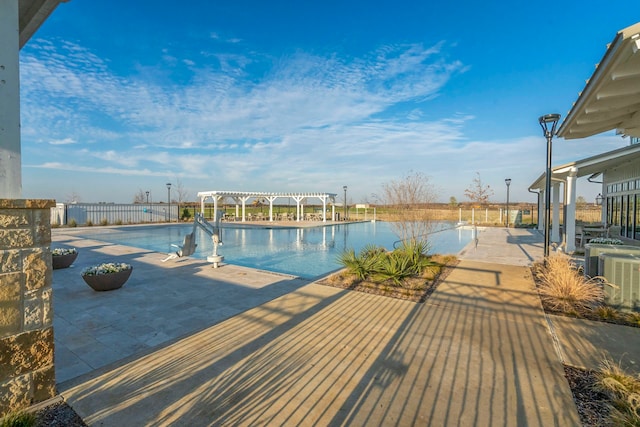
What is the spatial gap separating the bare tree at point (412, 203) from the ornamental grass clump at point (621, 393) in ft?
21.1

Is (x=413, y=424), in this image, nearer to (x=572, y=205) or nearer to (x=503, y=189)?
(x=572, y=205)

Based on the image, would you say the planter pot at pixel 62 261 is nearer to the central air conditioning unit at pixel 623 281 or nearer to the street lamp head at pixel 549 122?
the central air conditioning unit at pixel 623 281

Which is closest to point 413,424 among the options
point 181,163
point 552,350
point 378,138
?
point 552,350

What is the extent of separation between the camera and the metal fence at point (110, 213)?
1855 centimetres

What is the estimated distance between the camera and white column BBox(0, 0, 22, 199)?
6.93 feet

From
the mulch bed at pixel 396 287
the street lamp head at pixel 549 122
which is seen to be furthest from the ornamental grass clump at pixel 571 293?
the street lamp head at pixel 549 122

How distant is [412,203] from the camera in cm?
909

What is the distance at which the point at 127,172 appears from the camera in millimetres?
25859

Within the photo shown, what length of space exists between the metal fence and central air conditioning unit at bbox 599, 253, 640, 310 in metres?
22.8

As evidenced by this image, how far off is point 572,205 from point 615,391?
27.9 ft

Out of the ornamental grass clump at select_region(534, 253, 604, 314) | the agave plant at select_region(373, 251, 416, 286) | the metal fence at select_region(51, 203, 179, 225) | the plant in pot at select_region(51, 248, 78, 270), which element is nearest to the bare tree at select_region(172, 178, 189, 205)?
the metal fence at select_region(51, 203, 179, 225)

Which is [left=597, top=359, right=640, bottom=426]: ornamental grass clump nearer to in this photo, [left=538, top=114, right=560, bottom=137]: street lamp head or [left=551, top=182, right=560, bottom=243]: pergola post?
[left=538, top=114, right=560, bottom=137]: street lamp head

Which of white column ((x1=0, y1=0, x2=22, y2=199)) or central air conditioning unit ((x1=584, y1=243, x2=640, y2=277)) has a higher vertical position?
white column ((x1=0, y1=0, x2=22, y2=199))

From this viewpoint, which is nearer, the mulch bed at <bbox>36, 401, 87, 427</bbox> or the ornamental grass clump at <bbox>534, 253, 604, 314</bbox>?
A: the mulch bed at <bbox>36, 401, 87, 427</bbox>
